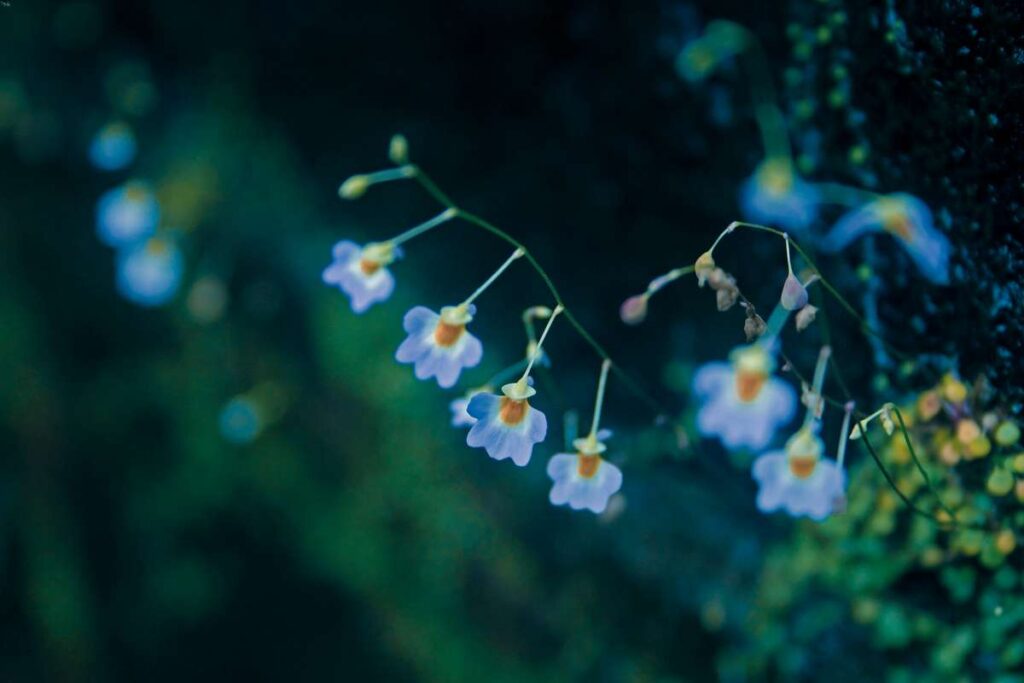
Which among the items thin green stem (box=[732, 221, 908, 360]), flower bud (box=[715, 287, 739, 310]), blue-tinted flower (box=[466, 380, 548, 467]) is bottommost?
blue-tinted flower (box=[466, 380, 548, 467])

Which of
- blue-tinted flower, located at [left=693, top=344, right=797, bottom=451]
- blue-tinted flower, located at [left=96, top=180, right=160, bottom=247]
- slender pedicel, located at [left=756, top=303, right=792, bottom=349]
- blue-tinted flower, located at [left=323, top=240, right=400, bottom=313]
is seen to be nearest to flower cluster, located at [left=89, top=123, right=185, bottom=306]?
blue-tinted flower, located at [left=96, top=180, right=160, bottom=247]

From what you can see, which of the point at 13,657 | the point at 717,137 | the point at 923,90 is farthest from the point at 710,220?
the point at 13,657

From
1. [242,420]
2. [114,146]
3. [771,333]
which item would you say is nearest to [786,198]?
[771,333]

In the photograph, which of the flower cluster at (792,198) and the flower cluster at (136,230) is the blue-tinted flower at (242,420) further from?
the flower cluster at (792,198)

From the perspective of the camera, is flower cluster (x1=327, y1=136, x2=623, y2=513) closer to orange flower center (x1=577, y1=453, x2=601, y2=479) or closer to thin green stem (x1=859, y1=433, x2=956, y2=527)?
orange flower center (x1=577, y1=453, x2=601, y2=479)

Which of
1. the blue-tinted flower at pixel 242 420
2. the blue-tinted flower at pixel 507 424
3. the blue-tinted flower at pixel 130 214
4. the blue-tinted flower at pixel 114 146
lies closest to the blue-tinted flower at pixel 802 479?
the blue-tinted flower at pixel 507 424

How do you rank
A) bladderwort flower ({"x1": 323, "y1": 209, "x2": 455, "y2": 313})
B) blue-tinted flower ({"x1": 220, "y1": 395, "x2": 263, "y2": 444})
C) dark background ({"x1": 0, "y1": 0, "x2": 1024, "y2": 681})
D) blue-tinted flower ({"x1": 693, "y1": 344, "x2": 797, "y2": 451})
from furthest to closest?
blue-tinted flower ({"x1": 220, "y1": 395, "x2": 263, "y2": 444}), dark background ({"x1": 0, "y1": 0, "x2": 1024, "y2": 681}), bladderwort flower ({"x1": 323, "y1": 209, "x2": 455, "y2": 313}), blue-tinted flower ({"x1": 693, "y1": 344, "x2": 797, "y2": 451})

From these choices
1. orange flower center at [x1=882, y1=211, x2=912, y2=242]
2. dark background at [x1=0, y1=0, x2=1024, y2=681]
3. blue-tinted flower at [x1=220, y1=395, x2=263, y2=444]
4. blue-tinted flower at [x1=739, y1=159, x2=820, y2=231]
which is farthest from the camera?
blue-tinted flower at [x1=220, y1=395, x2=263, y2=444]
